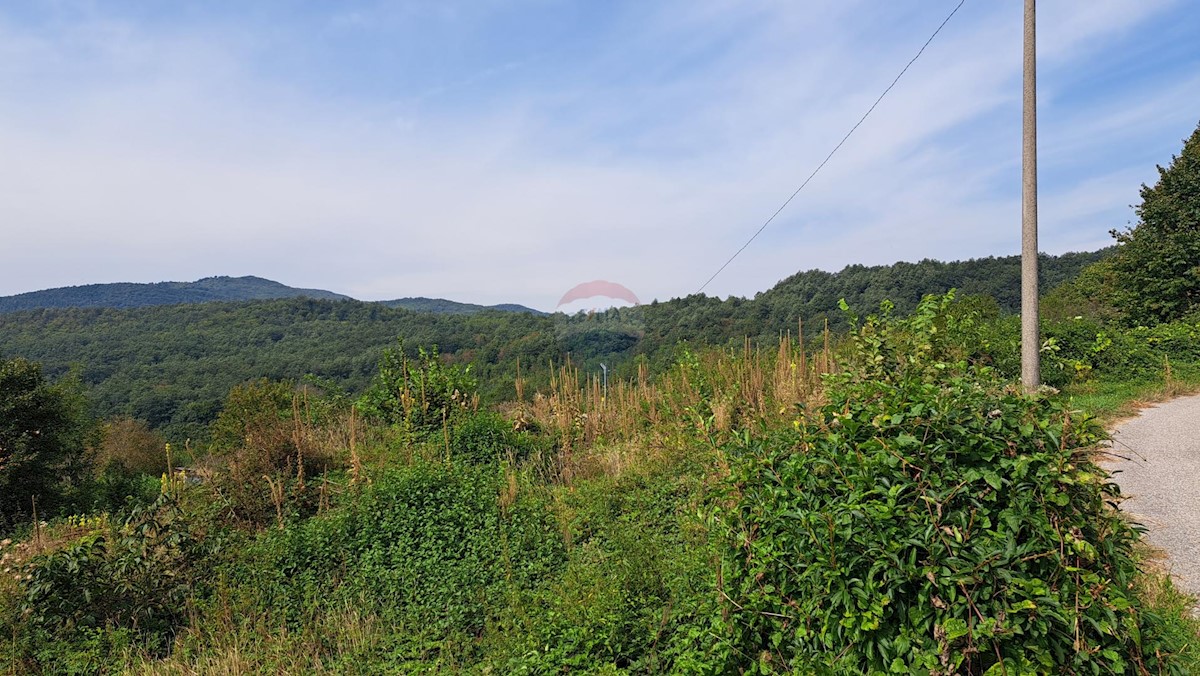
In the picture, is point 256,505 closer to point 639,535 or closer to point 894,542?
point 639,535

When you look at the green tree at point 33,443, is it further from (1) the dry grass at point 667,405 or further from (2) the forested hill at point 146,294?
(2) the forested hill at point 146,294

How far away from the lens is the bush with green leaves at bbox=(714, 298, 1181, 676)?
2127 millimetres

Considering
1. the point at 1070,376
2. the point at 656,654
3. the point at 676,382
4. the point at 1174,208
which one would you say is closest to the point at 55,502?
the point at 676,382

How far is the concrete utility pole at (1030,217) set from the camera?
256 inches

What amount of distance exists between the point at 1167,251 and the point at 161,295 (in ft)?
349

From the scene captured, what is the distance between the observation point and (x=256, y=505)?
6.64 meters

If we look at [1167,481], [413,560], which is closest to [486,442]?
[413,560]

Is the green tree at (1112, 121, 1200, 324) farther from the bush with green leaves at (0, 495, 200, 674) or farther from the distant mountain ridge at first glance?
the distant mountain ridge

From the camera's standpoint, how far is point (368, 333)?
186 ft

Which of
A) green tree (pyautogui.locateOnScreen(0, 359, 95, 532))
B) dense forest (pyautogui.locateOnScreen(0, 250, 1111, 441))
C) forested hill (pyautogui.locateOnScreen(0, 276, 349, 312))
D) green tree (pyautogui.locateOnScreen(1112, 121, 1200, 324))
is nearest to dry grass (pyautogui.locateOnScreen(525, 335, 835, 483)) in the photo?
dense forest (pyautogui.locateOnScreen(0, 250, 1111, 441))

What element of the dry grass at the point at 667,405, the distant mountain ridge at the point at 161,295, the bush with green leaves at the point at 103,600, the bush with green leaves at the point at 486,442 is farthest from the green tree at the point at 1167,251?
the distant mountain ridge at the point at 161,295

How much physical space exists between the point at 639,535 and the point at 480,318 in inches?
1783

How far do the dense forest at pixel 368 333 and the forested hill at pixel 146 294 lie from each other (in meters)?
3.69

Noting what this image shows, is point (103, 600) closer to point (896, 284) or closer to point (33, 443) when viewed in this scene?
point (33, 443)
